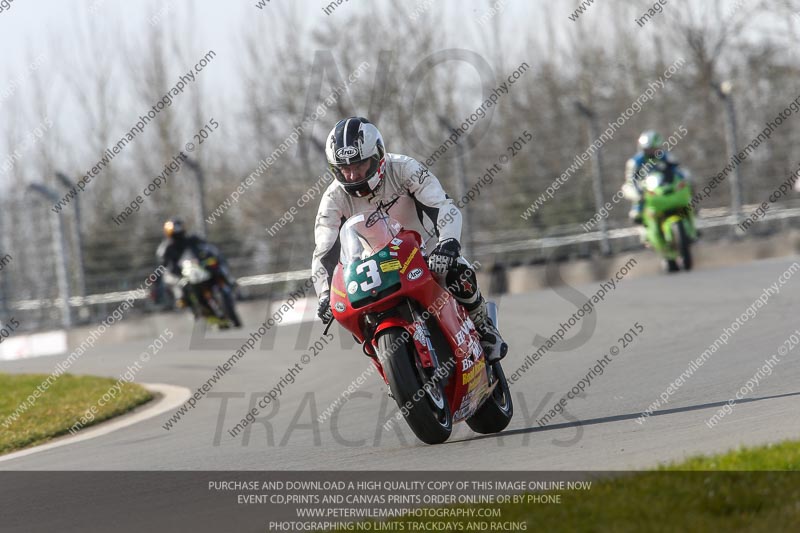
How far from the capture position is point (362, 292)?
697cm

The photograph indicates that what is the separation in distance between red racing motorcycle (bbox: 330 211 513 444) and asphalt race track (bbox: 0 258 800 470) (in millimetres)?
290

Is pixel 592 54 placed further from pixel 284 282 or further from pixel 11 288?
pixel 11 288

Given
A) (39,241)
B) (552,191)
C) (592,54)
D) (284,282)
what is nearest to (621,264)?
(552,191)

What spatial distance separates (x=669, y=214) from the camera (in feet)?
62.1

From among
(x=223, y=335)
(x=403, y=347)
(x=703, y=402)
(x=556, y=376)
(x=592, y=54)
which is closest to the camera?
(x=403, y=347)

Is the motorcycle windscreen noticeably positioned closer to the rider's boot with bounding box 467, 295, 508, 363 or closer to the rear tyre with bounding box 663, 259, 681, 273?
the rider's boot with bounding box 467, 295, 508, 363

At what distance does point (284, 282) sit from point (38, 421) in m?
12.4

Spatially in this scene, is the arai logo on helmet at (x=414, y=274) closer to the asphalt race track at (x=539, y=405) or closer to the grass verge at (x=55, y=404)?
the asphalt race track at (x=539, y=405)

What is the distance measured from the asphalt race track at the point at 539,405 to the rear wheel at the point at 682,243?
9.89 feet

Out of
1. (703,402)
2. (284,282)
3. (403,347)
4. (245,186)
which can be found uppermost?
(403,347)

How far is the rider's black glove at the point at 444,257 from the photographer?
7.13 meters

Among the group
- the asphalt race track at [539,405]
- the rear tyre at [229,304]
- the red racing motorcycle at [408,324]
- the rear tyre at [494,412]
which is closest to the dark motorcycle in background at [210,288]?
the rear tyre at [229,304]

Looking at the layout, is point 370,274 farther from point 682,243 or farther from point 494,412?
point 682,243

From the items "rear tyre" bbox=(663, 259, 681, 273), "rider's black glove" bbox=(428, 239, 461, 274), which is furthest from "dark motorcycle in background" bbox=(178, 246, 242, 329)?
"rider's black glove" bbox=(428, 239, 461, 274)
